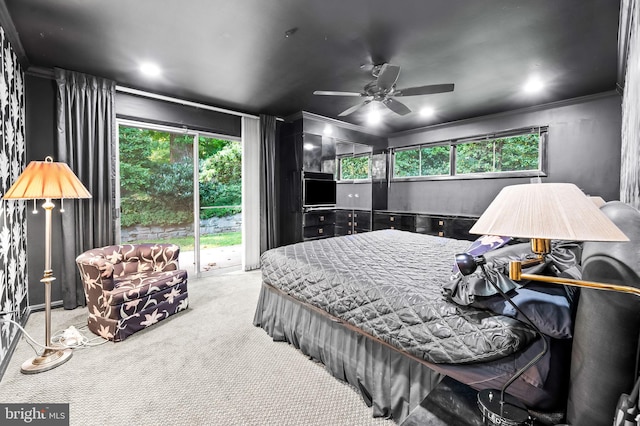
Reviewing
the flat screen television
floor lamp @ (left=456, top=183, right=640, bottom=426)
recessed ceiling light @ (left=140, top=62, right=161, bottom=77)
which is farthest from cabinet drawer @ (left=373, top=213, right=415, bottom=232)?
floor lamp @ (left=456, top=183, right=640, bottom=426)

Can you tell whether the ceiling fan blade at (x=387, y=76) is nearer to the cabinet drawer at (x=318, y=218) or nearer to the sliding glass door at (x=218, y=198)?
the cabinet drawer at (x=318, y=218)

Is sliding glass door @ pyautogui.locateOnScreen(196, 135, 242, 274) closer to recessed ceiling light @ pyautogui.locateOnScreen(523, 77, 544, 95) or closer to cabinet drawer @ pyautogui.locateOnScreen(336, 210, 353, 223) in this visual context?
cabinet drawer @ pyautogui.locateOnScreen(336, 210, 353, 223)

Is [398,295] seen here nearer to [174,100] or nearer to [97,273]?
[97,273]

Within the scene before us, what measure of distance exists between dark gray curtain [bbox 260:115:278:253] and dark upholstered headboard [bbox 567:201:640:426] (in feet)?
14.4

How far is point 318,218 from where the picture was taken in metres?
5.00

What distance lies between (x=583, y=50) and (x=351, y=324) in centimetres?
336

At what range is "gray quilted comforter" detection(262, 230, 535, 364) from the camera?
1248 millimetres

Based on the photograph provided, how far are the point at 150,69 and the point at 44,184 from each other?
1.77 m

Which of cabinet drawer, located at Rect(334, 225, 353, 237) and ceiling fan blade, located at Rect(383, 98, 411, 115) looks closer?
ceiling fan blade, located at Rect(383, 98, 411, 115)

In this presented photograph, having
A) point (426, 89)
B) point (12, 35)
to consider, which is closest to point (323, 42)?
point (426, 89)

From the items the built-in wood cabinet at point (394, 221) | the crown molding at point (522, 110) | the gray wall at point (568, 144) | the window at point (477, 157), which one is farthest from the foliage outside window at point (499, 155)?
the built-in wood cabinet at point (394, 221)

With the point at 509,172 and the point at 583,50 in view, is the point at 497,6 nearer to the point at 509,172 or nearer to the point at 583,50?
the point at 583,50

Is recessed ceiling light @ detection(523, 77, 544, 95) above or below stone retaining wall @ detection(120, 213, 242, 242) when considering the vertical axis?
above

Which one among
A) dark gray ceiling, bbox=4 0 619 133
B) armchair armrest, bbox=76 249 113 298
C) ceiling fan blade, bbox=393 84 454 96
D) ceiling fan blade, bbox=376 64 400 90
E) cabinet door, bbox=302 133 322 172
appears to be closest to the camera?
dark gray ceiling, bbox=4 0 619 133
